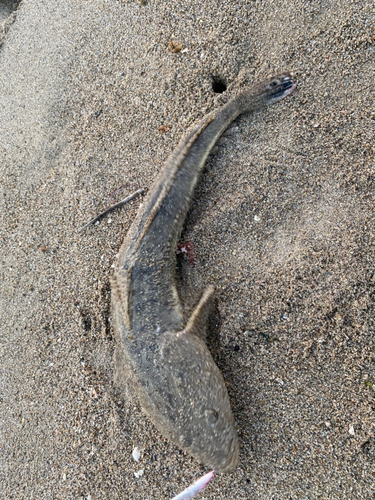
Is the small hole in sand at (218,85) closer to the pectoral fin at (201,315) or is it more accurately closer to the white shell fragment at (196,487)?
the pectoral fin at (201,315)

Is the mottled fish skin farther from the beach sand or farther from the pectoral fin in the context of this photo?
the beach sand

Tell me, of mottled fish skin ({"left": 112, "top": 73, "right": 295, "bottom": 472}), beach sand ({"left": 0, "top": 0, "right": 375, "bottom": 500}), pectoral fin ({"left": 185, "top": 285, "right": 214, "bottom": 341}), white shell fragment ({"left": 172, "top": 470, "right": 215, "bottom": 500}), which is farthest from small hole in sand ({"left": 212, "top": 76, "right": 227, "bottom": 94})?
white shell fragment ({"left": 172, "top": 470, "right": 215, "bottom": 500})

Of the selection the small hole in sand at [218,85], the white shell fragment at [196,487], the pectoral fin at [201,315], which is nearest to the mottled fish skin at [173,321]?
the pectoral fin at [201,315]

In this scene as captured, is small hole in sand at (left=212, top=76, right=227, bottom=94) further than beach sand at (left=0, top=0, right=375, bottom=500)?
Yes

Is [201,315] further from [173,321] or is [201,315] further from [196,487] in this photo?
[196,487]

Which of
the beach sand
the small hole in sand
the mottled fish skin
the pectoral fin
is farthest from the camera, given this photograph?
the small hole in sand

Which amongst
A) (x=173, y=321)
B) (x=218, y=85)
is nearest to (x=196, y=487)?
(x=173, y=321)

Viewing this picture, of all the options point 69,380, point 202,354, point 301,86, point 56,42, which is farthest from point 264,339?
point 56,42
